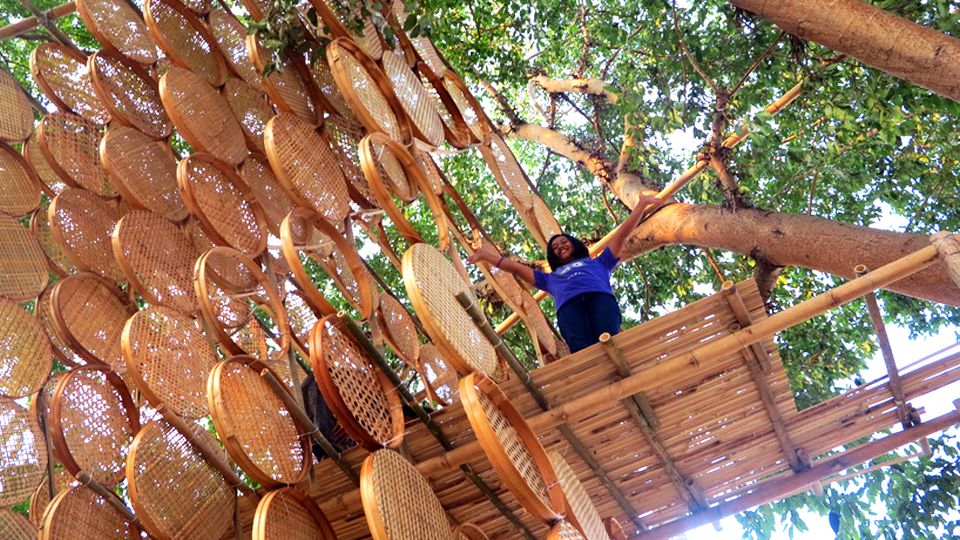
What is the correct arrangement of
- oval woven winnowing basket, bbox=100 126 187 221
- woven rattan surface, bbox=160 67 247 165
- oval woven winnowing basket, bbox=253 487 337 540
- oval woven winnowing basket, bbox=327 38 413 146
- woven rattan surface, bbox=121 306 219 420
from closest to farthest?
oval woven winnowing basket, bbox=253 487 337 540
woven rattan surface, bbox=121 306 219 420
oval woven winnowing basket, bbox=327 38 413 146
woven rattan surface, bbox=160 67 247 165
oval woven winnowing basket, bbox=100 126 187 221

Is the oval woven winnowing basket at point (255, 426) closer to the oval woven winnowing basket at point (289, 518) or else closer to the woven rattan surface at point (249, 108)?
the oval woven winnowing basket at point (289, 518)

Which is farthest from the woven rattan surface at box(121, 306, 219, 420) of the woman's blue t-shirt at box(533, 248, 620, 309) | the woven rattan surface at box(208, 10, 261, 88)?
the woman's blue t-shirt at box(533, 248, 620, 309)

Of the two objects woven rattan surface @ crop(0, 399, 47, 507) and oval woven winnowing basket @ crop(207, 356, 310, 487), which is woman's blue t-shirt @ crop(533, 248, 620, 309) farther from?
woven rattan surface @ crop(0, 399, 47, 507)

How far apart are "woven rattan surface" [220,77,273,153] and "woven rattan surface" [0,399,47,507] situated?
4.10 ft

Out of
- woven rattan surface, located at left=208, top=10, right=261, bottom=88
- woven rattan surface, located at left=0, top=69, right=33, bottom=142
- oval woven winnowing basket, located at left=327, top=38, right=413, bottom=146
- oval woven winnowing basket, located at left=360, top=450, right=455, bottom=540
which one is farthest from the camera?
woven rattan surface, located at left=208, top=10, right=261, bottom=88

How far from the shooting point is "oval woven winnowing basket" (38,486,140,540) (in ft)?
9.11

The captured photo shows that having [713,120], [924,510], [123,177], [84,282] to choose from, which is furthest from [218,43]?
[924,510]

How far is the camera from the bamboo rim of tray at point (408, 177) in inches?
121

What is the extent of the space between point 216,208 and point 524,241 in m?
3.29

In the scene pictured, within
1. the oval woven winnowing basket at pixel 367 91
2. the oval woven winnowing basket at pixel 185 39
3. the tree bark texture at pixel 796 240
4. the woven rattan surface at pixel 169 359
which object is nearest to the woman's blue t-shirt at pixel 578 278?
the tree bark texture at pixel 796 240

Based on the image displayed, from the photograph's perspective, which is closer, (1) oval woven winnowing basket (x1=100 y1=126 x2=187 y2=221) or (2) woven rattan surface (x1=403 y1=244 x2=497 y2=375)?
(2) woven rattan surface (x1=403 y1=244 x2=497 y2=375)

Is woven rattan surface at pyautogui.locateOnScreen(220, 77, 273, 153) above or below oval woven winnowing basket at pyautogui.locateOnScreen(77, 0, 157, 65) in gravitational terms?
below

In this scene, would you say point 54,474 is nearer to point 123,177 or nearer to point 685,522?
point 123,177

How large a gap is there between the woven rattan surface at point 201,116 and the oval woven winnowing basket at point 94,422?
2.74 feet
